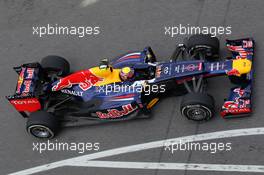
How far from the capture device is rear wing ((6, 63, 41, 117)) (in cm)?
955

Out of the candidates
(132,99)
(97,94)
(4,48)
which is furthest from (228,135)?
(4,48)

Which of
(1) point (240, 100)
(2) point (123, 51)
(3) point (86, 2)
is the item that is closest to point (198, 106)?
(1) point (240, 100)

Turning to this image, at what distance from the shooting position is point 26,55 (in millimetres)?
11633

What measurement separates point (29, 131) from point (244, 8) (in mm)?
5478

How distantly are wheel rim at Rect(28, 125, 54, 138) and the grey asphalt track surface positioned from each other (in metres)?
0.26

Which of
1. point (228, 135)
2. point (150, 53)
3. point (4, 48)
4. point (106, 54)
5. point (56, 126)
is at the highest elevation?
point (4, 48)

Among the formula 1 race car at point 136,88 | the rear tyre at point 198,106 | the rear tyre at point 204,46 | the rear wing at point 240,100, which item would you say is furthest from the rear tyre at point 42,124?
the rear wing at point 240,100

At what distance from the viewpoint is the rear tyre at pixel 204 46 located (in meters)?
9.84

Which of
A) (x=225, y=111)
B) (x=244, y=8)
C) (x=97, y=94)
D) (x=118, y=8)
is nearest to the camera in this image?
(x=225, y=111)

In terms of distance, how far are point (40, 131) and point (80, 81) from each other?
4.11 feet

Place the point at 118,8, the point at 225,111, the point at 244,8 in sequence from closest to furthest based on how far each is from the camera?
the point at 225,111 → the point at 244,8 → the point at 118,8

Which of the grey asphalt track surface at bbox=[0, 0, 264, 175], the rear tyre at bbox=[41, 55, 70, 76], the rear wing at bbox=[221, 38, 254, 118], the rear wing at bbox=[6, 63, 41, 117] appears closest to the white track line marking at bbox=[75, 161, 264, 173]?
the grey asphalt track surface at bbox=[0, 0, 264, 175]

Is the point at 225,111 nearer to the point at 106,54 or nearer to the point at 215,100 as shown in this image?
the point at 215,100

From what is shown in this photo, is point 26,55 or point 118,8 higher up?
point 118,8
